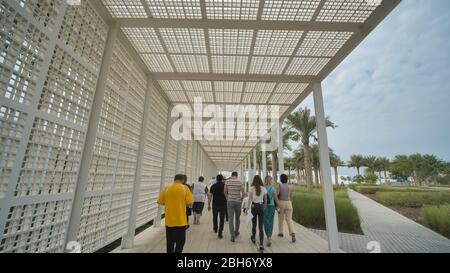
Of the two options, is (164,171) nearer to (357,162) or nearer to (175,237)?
(175,237)

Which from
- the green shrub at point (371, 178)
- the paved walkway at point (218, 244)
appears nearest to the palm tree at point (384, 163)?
the green shrub at point (371, 178)

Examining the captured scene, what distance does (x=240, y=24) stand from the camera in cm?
385

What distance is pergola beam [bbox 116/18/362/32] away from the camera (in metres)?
3.83

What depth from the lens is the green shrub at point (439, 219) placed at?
26.9 feet

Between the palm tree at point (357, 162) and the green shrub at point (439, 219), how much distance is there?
6106 cm

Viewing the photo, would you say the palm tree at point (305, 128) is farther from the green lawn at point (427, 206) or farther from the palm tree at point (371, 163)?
the palm tree at point (371, 163)

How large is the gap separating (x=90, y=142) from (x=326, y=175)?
5764 millimetres

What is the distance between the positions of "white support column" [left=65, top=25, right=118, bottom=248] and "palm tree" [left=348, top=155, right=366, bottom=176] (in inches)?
2869

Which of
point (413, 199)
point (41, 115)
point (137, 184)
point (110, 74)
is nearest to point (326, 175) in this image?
point (137, 184)

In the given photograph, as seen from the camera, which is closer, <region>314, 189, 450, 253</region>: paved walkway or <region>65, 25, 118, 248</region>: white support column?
<region>65, 25, 118, 248</region>: white support column

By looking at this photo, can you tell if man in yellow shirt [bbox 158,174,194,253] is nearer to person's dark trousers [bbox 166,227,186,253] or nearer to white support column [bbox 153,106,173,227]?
person's dark trousers [bbox 166,227,186,253]

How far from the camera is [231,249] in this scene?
4.81m

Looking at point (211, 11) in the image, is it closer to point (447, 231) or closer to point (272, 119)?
point (272, 119)

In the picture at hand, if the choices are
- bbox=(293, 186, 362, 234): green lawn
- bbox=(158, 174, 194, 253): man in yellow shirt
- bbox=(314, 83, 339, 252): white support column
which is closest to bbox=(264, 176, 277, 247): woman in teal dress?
bbox=(314, 83, 339, 252): white support column
